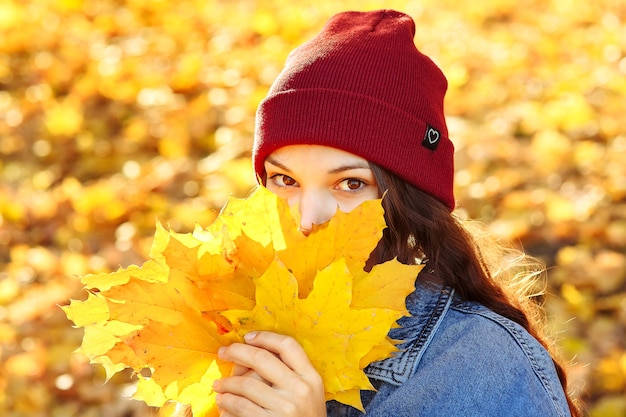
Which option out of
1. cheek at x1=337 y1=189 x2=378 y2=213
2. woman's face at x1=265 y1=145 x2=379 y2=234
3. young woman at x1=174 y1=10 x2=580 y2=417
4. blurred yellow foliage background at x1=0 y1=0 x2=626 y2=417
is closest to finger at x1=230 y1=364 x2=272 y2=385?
young woman at x1=174 y1=10 x2=580 y2=417

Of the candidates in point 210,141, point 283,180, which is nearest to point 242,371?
point 283,180

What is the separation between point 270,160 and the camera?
1.98 metres

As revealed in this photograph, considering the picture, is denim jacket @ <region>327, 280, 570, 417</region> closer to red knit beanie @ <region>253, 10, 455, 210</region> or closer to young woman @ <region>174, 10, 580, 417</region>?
young woman @ <region>174, 10, 580, 417</region>

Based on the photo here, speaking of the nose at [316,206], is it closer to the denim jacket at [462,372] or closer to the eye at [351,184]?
the eye at [351,184]

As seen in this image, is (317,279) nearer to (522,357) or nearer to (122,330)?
(122,330)

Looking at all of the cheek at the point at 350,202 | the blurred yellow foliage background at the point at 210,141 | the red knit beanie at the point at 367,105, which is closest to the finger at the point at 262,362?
the cheek at the point at 350,202

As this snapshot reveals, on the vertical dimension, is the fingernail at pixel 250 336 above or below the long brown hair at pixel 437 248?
above

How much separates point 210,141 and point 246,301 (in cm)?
386

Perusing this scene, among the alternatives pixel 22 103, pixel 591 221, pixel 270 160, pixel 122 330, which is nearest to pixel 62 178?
pixel 22 103

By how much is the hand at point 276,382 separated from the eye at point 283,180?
50cm

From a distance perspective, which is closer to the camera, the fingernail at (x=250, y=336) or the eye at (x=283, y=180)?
the fingernail at (x=250, y=336)

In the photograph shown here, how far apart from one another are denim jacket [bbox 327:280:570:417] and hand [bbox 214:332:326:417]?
295 millimetres

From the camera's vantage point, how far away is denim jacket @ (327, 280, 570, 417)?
66.4 inches

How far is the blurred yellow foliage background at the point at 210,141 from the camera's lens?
3.94 meters
